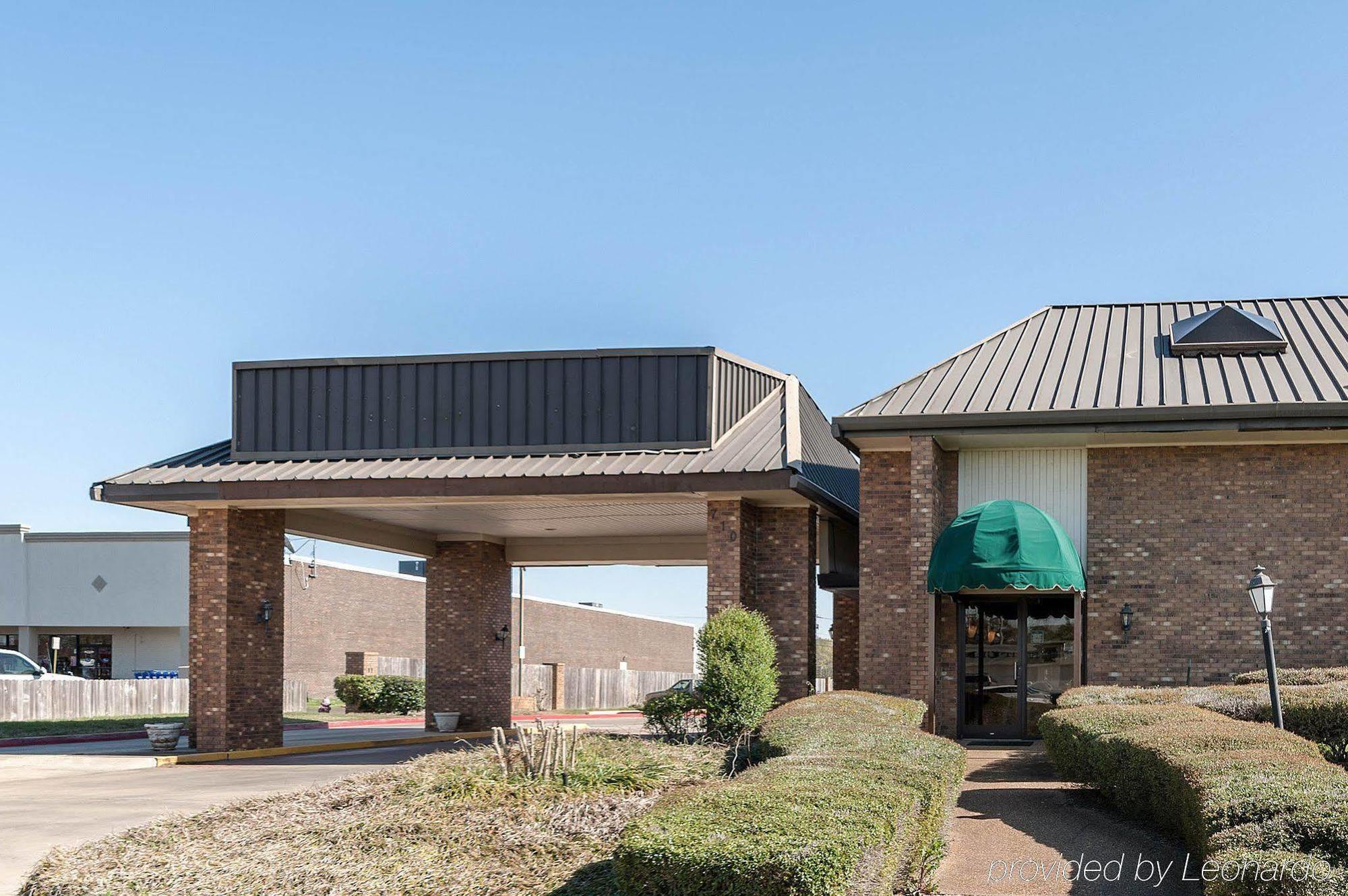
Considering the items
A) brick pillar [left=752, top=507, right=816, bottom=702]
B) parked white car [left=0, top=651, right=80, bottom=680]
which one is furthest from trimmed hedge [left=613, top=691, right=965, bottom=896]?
parked white car [left=0, top=651, right=80, bottom=680]

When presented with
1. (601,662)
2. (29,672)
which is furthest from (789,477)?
(601,662)

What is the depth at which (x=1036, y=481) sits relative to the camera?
21.4 m

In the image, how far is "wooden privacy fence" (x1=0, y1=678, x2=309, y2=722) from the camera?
119 ft

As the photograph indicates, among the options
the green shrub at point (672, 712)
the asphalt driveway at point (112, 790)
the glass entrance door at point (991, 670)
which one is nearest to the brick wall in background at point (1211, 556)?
the glass entrance door at point (991, 670)

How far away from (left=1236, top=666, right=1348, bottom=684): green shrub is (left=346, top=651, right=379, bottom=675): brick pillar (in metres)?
33.3

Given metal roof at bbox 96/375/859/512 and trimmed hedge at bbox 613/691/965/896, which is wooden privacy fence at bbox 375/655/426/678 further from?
trimmed hedge at bbox 613/691/965/896

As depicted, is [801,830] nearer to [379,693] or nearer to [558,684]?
[379,693]

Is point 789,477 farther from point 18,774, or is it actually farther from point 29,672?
point 29,672

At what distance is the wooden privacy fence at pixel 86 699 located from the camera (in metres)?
36.2

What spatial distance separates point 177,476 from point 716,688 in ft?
34.8

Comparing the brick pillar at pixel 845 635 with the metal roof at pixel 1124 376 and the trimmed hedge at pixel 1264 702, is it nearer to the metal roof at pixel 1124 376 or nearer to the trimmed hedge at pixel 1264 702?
the metal roof at pixel 1124 376

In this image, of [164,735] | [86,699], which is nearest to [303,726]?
[86,699]

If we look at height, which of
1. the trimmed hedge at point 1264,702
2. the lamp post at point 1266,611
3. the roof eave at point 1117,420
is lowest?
the trimmed hedge at point 1264,702

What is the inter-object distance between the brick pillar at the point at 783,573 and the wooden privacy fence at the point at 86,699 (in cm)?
1865
